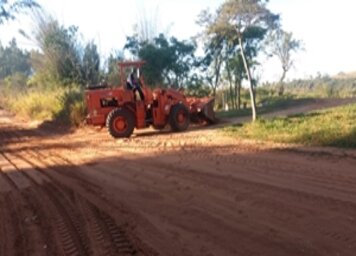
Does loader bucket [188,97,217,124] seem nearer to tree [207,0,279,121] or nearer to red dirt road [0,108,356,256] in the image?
tree [207,0,279,121]

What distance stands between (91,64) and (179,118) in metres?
13.4

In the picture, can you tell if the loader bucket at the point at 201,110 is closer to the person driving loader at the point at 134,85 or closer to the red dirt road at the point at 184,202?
the person driving loader at the point at 134,85

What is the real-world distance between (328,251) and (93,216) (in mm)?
3257

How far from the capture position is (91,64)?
98.5ft

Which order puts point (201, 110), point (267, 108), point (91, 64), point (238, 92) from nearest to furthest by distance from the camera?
point (201, 110) → point (267, 108) → point (91, 64) → point (238, 92)

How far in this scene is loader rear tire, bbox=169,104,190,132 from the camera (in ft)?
58.1

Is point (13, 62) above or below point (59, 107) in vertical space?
above

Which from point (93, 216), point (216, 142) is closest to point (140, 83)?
point (216, 142)

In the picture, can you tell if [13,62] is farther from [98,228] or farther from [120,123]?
[98,228]

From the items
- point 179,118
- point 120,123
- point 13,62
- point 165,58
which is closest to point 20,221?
point 120,123

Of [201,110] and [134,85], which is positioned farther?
[201,110]

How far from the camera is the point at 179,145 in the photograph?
1416 cm

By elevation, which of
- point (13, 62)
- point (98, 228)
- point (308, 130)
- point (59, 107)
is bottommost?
point (98, 228)

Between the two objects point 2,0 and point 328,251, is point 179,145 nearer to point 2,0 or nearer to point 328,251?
point 328,251
